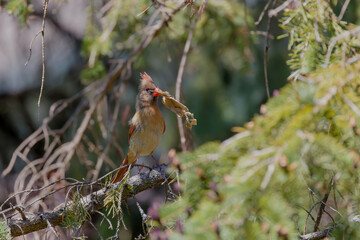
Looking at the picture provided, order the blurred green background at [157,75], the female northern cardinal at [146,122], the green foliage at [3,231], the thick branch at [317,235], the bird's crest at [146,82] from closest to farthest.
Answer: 1. the green foliage at [3,231]
2. the thick branch at [317,235]
3. the bird's crest at [146,82]
4. the female northern cardinal at [146,122]
5. the blurred green background at [157,75]

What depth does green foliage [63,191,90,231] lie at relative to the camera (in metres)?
2.15

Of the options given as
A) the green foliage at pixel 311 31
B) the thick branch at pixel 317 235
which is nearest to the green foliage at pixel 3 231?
the thick branch at pixel 317 235

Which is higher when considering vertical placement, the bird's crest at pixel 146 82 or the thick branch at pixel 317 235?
the bird's crest at pixel 146 82

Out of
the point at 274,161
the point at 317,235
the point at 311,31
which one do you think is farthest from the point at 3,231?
the point at 311,31

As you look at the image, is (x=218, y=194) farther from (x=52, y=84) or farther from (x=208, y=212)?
(x=52, y=84)

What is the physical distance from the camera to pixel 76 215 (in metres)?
2.17

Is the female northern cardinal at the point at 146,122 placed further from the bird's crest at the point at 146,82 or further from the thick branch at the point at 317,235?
the thick branch at the point at 317,235

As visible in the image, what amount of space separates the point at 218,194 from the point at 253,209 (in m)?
0.12

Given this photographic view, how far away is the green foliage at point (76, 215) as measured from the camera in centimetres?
215

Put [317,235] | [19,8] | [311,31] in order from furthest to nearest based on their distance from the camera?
1. [19,8]
2. [311,31]
3. [317,235]

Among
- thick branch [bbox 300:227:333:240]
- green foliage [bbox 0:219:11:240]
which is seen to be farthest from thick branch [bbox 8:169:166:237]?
thick branch [bbox 300:227:333:240]

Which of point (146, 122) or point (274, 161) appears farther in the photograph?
point (146, 122)

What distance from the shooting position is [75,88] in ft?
16.8

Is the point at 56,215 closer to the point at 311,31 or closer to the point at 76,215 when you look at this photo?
the point at 76,215
